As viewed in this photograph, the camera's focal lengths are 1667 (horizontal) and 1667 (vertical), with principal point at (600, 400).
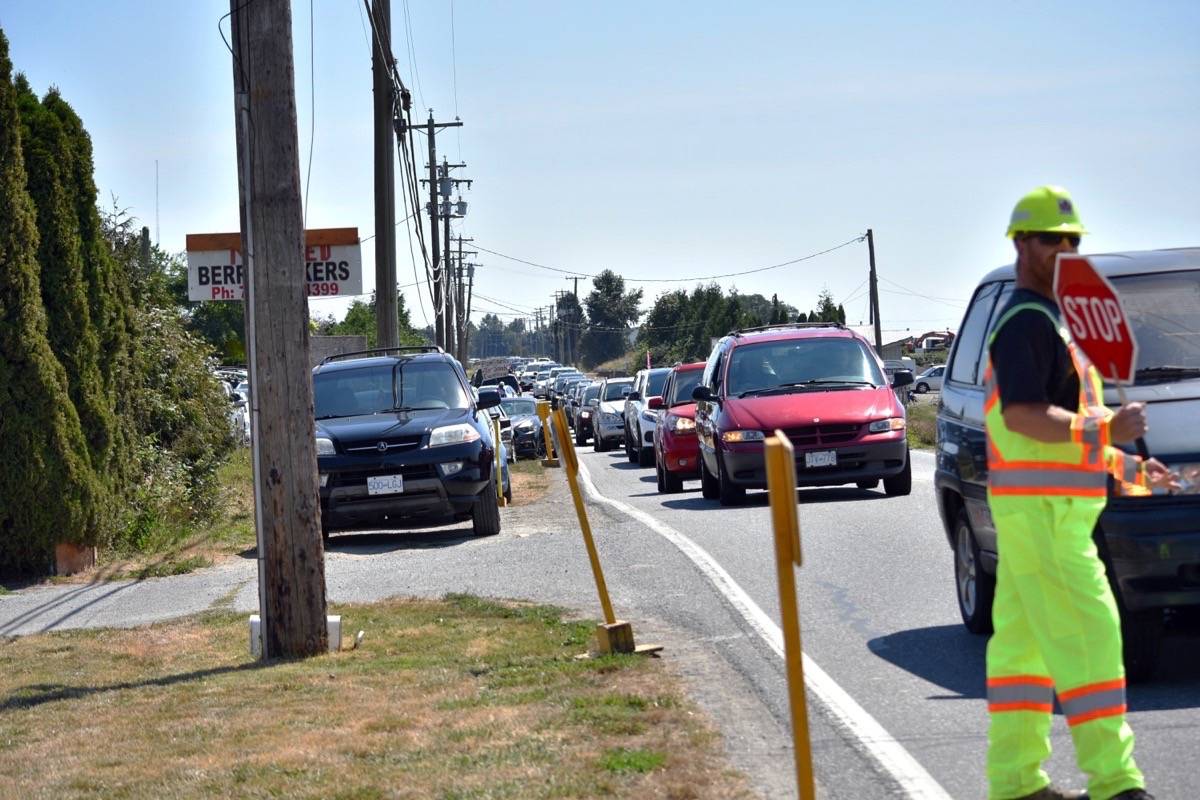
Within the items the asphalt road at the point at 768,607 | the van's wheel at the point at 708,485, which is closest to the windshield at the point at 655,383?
the asphalt road at the point at 768,607

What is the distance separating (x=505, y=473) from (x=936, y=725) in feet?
46.1

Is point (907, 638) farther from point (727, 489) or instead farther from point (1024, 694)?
point (727, 489)

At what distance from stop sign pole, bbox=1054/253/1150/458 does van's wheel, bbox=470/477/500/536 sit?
39.1 ft

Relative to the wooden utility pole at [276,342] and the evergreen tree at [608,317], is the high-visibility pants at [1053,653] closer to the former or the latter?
the wooden utility pole at [276,342]

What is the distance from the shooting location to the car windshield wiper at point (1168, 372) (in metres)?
7.63

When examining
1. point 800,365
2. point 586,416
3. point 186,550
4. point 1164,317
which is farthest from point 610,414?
point 1164,317

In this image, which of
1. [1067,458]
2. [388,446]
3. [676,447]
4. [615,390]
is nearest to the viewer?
[1067,458]

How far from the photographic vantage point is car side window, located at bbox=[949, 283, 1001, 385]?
8.75 meters

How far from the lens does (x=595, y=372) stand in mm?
160875

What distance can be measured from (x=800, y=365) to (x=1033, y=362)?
1371 centimetres

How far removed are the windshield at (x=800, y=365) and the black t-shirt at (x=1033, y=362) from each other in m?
13.3

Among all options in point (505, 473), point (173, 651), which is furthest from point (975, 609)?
point (505, 473)

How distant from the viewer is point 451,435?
16203 mm

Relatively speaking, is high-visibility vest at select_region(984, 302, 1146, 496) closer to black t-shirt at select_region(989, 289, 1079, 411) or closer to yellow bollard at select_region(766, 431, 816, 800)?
black t-shirt at select_region(989, 289, 1079, 411)
